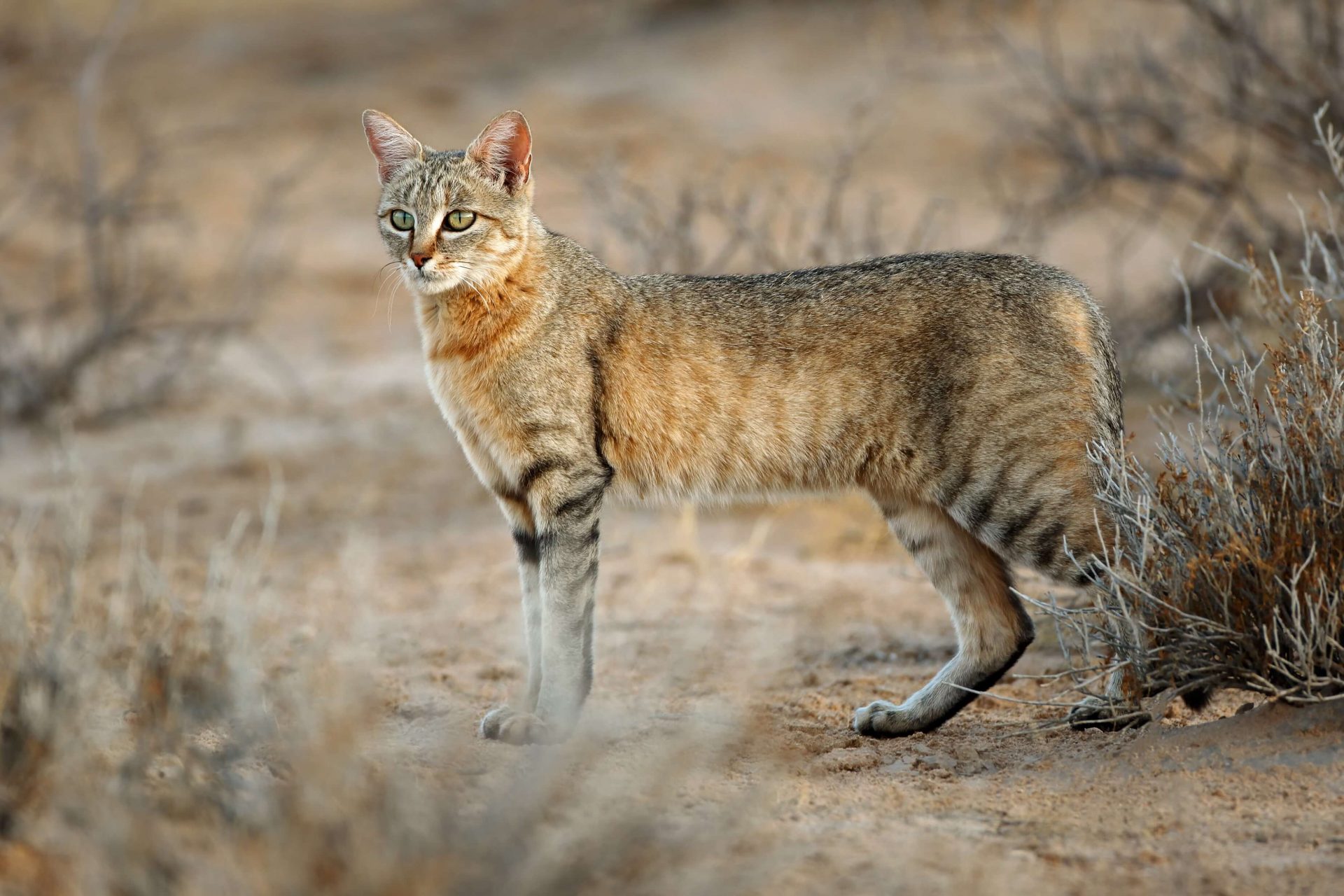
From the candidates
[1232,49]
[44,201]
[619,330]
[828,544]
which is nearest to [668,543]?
[828,544]

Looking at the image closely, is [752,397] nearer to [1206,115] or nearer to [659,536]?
[659,536]

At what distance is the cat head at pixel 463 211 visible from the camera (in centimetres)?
452

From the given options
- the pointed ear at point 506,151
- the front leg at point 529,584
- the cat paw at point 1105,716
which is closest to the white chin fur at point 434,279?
the pointed ear at point 506,151

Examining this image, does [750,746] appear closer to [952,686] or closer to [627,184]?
[952,686]

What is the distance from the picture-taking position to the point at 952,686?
443cm

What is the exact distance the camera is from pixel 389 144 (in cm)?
495

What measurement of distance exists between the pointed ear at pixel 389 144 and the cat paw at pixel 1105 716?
9.44 ft

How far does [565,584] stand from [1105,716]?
1.70 meters

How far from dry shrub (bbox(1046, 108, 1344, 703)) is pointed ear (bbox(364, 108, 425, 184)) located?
2.64 meters

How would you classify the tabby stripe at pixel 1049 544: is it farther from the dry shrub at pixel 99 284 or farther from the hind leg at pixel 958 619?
the dry shrub at pixel 99 284

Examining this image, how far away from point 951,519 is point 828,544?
112 inches

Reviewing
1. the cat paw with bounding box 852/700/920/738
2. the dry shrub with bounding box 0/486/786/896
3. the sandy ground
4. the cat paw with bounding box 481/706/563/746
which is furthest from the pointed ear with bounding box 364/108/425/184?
the cat paw with bounding box 852/700/920/738

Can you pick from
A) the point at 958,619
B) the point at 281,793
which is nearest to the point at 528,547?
the point at 958,619

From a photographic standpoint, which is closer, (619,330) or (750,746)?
(750,746)
